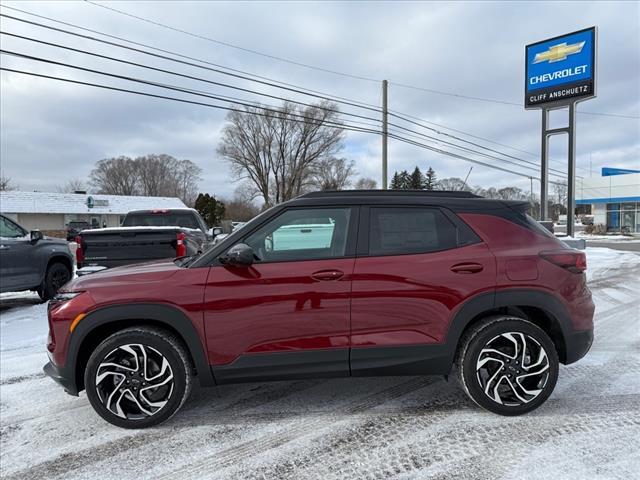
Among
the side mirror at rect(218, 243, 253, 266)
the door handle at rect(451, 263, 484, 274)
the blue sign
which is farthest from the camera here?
the blue sign

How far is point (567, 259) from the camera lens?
3.28 meters

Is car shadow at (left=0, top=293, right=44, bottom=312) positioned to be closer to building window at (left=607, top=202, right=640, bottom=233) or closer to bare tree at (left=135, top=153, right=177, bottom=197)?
building window at (left=607, top=202, right=640, bottom=233)

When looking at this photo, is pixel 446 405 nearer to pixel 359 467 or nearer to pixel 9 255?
pixel 359 467

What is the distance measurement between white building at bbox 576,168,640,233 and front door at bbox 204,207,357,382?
42949 mm

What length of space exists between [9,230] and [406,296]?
769 centimetres

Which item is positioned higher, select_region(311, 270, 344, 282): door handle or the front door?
select_region(311, 270, 344, 282): door handle

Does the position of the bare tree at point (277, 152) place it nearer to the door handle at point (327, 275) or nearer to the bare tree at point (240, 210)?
the bare tree at point (240, 210)

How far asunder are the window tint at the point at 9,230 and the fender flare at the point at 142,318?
5.68 meters

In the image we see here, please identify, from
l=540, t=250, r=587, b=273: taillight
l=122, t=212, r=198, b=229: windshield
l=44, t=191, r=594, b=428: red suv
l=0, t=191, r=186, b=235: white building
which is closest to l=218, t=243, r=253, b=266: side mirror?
l=44, t=191, r=594, b=428: red suv

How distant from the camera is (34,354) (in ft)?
16.6

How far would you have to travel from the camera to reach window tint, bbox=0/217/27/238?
7361 millimetres

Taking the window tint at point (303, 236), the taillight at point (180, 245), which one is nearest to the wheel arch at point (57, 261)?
the taillight at point (180, 245)

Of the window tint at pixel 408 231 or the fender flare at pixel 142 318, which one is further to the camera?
the window tint at pixel 408 231

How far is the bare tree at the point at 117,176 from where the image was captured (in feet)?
256
